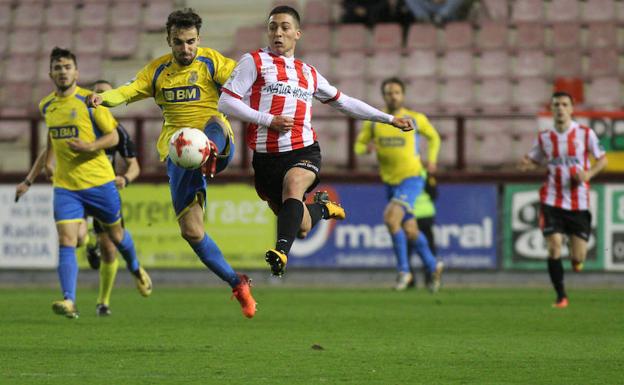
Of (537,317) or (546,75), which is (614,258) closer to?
(546,75)

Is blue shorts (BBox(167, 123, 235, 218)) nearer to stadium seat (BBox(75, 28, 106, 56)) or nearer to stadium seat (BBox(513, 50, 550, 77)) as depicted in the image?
stadium seat (BBox(513, 50, 550, 77))

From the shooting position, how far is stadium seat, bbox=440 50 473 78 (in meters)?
18.4

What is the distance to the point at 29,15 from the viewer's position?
2139cm

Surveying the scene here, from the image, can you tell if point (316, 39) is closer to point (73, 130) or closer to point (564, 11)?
point (564, 11)

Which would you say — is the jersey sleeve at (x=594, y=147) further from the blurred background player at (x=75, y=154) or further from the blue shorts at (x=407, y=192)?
the blurred background player at (x=75, y=154)

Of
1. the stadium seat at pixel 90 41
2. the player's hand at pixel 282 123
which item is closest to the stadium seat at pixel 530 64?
the stadium seat at pixel 90 41

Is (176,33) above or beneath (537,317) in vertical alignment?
above

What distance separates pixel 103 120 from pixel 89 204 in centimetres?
70

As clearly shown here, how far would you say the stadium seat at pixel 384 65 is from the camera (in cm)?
1862

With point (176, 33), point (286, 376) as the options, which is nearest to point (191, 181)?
point (176, 33)

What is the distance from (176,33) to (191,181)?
1.02m

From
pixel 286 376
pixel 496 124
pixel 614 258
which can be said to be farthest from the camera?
pixel 496 124

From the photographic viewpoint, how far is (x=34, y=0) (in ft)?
71.1

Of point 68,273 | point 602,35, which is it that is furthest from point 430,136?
point 68,273
